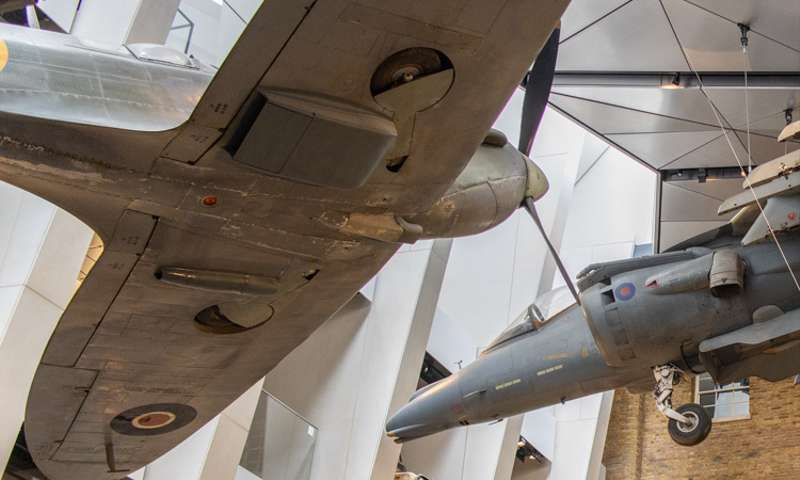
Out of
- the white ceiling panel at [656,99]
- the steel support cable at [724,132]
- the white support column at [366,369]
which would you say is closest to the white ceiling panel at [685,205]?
the steel support cable at [724,132]

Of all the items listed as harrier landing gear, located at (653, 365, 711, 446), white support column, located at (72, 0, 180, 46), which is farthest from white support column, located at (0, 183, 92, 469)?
harrier landing gear, located at (653, 365, 711, 446)

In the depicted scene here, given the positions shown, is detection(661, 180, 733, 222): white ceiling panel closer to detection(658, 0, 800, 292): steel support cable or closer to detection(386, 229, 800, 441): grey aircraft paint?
detection(658, 0, 800, 292): steel support cable

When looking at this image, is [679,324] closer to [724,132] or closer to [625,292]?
[625,292]

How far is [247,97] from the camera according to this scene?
667cm

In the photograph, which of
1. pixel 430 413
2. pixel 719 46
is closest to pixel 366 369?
pixel 430 413

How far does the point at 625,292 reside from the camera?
13422 millimetres

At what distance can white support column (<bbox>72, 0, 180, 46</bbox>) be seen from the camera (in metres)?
12.1

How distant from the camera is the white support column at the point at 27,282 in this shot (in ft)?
35.0

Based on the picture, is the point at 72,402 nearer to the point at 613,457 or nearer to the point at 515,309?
the point at 515,309

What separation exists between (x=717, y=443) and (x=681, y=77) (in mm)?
11811

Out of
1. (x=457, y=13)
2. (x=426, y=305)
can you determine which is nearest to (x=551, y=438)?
(x=426, y=305)

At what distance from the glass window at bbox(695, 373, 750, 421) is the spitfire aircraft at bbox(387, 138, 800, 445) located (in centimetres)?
1138

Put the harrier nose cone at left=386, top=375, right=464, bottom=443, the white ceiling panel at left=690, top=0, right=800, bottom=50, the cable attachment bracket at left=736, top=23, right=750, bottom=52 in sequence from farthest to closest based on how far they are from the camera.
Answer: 1. the harrier nose cone at left=386, top=375, right=464, bottom=443
2. the cable attachment bracket at left=736, top=23, right=750, bottom=52
3. the white ceiling panel at left=690, top=0, right=800, bottom=50

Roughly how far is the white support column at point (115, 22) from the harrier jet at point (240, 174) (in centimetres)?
417
